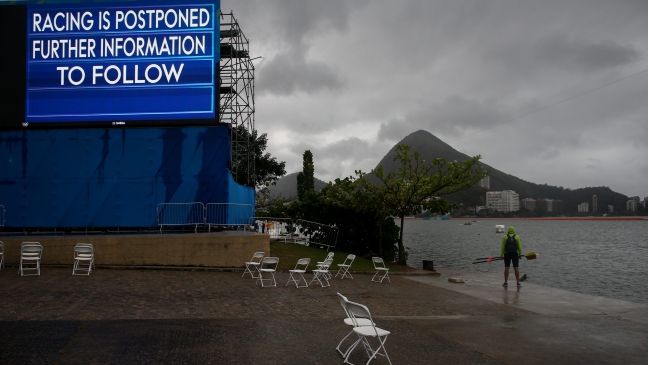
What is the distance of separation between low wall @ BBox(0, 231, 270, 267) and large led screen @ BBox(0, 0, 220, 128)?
15.7ft

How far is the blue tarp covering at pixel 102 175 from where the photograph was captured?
18453 millimetres

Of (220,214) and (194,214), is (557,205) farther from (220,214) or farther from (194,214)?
(194,214)

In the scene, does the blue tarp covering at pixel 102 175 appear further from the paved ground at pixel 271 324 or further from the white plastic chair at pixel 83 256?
the paved ground at pixel 271 324

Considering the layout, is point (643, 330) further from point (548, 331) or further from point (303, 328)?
point (303, 328)

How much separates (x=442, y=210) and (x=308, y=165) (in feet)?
42.0

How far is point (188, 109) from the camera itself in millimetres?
18453

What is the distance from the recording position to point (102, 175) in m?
18.6

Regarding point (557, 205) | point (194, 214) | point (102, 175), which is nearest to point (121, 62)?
point (102, 175)

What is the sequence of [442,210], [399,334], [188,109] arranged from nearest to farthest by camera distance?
[399,334] → [188,109] → [442,210]

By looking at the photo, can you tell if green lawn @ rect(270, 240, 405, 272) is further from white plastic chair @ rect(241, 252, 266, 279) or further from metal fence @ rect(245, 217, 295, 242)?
metal fence @ rect(245, 217, 295, 242)

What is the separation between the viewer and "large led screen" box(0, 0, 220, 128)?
60.7ft

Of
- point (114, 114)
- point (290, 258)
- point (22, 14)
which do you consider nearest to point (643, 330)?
point (290, 258)

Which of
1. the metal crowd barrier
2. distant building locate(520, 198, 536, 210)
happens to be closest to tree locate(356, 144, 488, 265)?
the metal crowd barrier

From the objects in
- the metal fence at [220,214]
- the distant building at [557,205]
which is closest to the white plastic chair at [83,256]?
the metal fence at [220,214]
